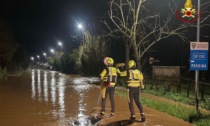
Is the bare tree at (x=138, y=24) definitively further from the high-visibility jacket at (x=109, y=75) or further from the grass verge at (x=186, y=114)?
the high-visibility jacket at (x=109, y=75)

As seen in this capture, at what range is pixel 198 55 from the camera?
38.9ft

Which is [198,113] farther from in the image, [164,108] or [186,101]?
[186,101]

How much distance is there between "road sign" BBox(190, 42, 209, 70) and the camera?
1179cm

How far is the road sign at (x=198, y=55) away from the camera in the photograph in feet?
38.7

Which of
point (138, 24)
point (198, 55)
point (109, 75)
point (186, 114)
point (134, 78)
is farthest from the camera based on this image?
point (138, 24)

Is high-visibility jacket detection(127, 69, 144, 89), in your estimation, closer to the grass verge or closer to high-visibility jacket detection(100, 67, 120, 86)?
high-visibility jacket detection(100, 67, 120, 86)

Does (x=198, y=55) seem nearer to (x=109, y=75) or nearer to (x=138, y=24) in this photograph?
(x=109, y=75)

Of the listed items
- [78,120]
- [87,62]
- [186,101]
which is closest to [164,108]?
[186,101]

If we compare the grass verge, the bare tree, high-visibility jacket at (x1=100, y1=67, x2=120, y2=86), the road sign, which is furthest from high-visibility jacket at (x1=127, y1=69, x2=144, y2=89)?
the bare tree

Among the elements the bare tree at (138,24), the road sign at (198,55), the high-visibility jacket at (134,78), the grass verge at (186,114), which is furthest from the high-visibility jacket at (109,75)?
the bare tree at (138,24)

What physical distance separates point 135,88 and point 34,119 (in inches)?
137

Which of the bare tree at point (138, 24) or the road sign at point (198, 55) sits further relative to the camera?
the bare tree at point (138, 24)


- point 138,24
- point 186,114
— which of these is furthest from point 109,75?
point 138,24

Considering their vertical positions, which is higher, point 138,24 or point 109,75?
point 138,24
